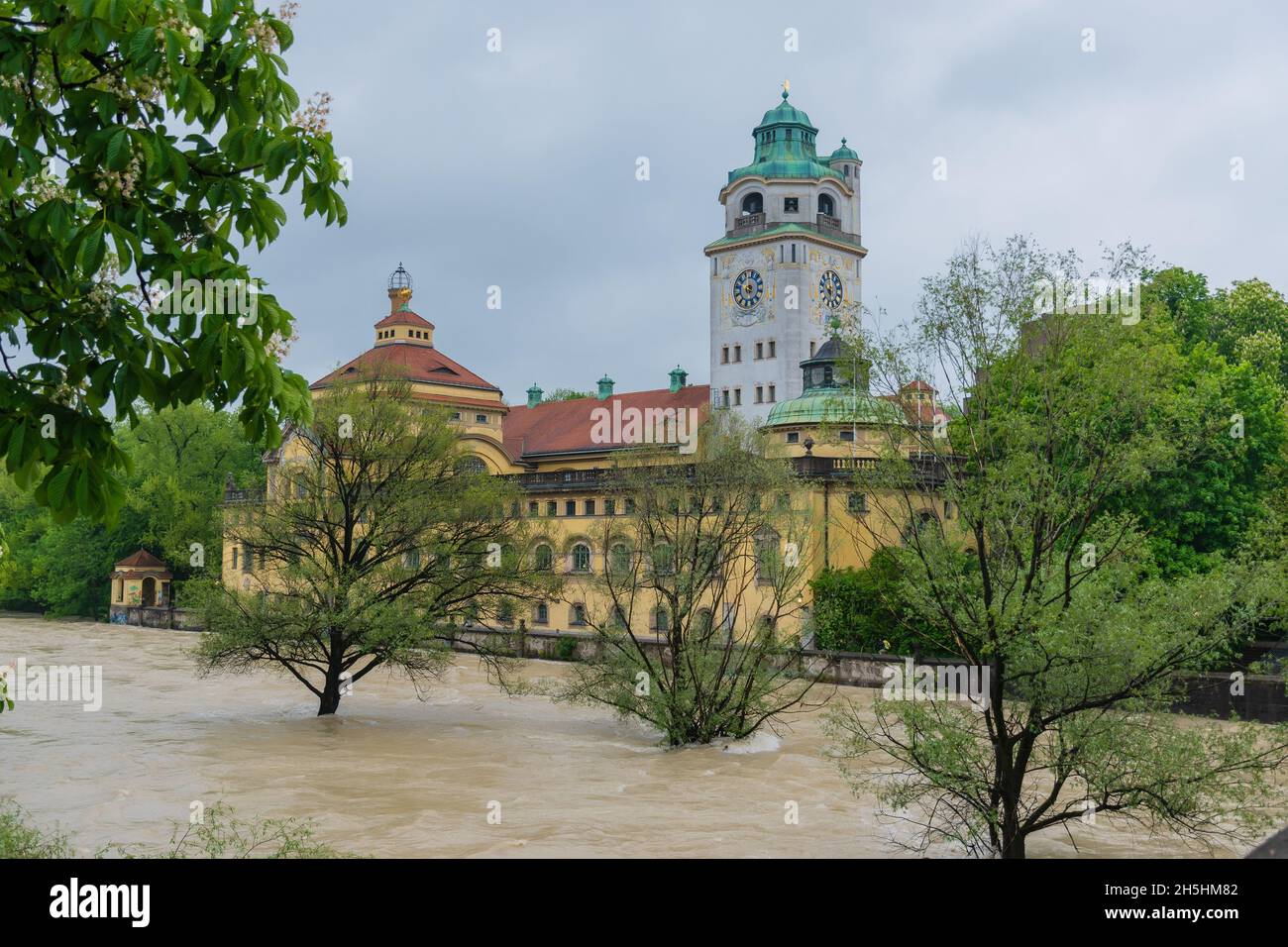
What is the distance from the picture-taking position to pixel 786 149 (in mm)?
71562

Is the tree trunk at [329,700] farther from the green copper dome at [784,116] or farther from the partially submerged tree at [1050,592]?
the green copper dome at [784,116]

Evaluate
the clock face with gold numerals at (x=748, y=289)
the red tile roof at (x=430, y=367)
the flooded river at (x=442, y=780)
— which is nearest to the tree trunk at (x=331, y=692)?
the flooded river at (x=442, y=780)

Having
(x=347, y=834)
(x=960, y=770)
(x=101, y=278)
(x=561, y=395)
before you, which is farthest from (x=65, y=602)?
(x=101, y=278)

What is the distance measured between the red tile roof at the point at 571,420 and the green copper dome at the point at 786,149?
42.3 feet

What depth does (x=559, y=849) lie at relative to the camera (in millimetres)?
19000

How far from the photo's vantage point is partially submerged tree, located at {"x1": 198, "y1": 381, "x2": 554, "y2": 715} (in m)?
31.1

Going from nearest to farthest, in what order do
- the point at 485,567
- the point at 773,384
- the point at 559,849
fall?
the point at 559,849, the point at 485,567, the point at 773,384

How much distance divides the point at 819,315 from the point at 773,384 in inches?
191

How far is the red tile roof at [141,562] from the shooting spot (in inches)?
2987

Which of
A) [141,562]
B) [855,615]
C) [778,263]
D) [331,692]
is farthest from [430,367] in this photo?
[331,692]

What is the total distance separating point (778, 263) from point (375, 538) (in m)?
41.4
